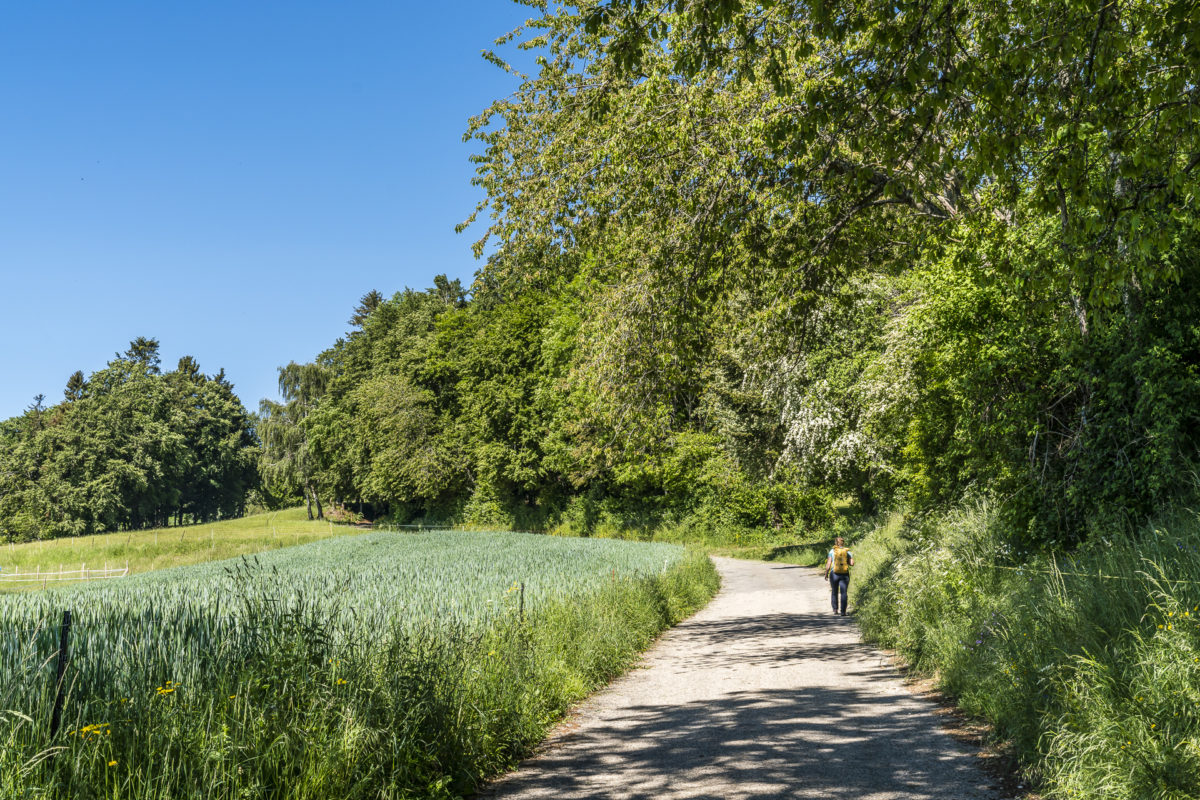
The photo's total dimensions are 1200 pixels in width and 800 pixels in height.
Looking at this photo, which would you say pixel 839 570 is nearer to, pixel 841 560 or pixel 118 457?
pixel 841 560

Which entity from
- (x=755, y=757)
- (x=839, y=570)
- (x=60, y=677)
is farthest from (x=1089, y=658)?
(x=839, y=570)

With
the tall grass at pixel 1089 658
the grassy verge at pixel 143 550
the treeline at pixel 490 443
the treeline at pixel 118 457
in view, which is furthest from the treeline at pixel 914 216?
the treeline at pixel 118 457

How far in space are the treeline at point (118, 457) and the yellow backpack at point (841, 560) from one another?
84509 mm

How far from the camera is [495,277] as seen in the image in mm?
14344

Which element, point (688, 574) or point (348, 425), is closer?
point (688, 574)

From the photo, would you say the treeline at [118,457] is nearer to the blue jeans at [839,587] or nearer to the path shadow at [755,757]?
the blue jeans at [839,587]

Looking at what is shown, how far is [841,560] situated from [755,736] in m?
10.4

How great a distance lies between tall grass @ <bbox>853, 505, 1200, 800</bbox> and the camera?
4930mm

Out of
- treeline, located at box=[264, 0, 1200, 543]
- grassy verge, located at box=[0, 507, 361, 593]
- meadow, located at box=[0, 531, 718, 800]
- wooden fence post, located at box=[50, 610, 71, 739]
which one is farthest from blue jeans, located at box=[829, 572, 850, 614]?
grassy verge, located at box=[0, 507, 361, 593]

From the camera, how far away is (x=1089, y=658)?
6.11 meters

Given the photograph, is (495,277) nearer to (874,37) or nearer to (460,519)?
(874,37)

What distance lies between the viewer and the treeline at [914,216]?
8297mm

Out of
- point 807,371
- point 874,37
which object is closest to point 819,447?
point 807,371

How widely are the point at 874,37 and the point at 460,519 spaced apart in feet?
198
